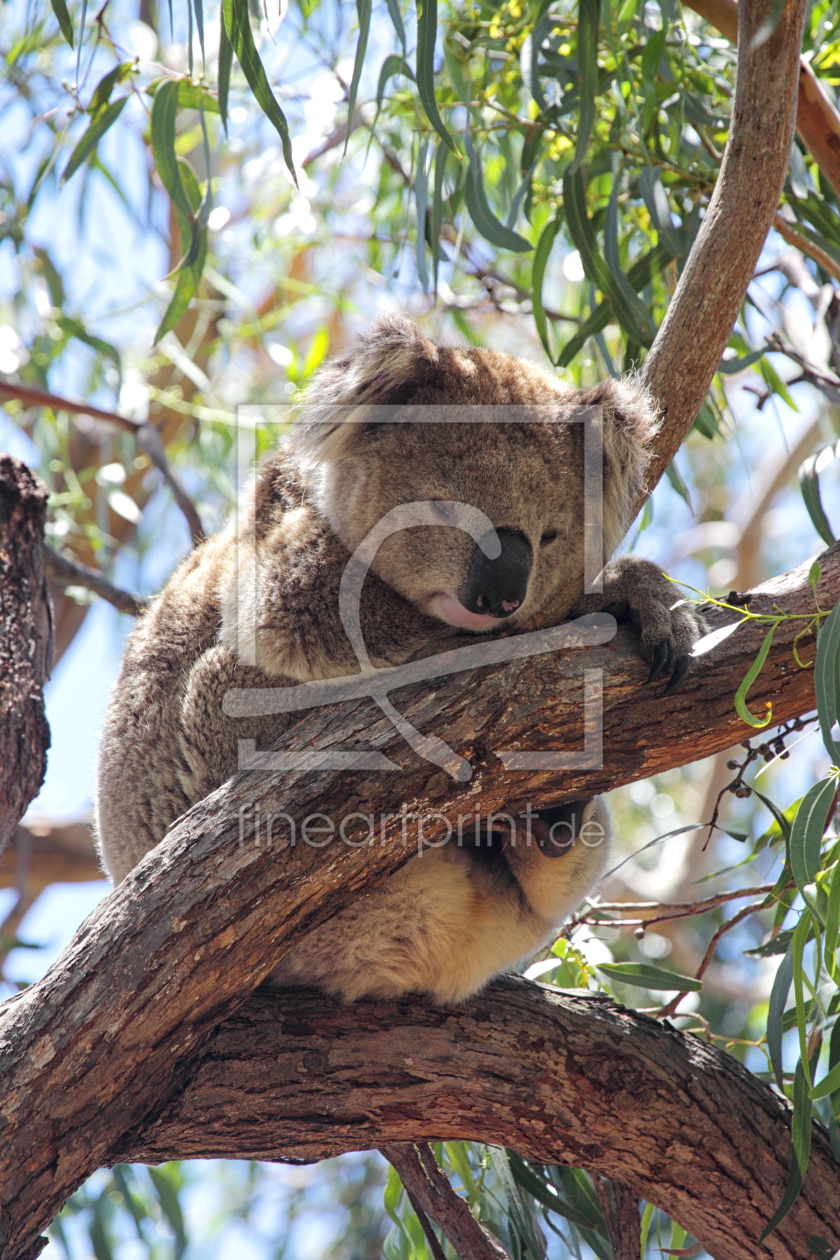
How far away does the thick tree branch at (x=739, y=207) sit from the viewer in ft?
6.12

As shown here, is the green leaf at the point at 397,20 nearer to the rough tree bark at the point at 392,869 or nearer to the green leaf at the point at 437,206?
the green leaf at the point at 437,206

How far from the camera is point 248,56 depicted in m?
1.86

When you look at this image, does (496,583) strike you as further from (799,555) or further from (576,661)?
(799,555)

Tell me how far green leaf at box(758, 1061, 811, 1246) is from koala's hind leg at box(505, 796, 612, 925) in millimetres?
489

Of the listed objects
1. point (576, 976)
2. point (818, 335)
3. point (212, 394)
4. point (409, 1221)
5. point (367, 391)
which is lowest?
point (409, 1221)

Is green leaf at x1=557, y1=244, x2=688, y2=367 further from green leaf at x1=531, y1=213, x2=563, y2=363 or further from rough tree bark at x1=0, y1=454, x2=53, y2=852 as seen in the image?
rough tree bark at x1=0, y1=454, x2=53, y2=852

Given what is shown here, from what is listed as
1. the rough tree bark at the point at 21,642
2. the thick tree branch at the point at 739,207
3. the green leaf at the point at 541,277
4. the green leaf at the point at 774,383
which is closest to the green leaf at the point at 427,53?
the thick tree branch at the point at 739,207

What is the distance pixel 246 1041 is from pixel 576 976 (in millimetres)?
1048

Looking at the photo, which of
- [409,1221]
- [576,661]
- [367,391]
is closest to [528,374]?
[367,391]

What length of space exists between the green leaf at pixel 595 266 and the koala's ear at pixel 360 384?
0.62m

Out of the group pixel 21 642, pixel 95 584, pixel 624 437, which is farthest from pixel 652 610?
pixel 95 584

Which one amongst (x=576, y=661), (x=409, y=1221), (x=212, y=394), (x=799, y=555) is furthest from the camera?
(x=799, y=555)

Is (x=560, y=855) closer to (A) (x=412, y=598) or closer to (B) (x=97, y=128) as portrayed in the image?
(A) (x=412, y=598)

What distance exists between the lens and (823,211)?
8.76 feet
